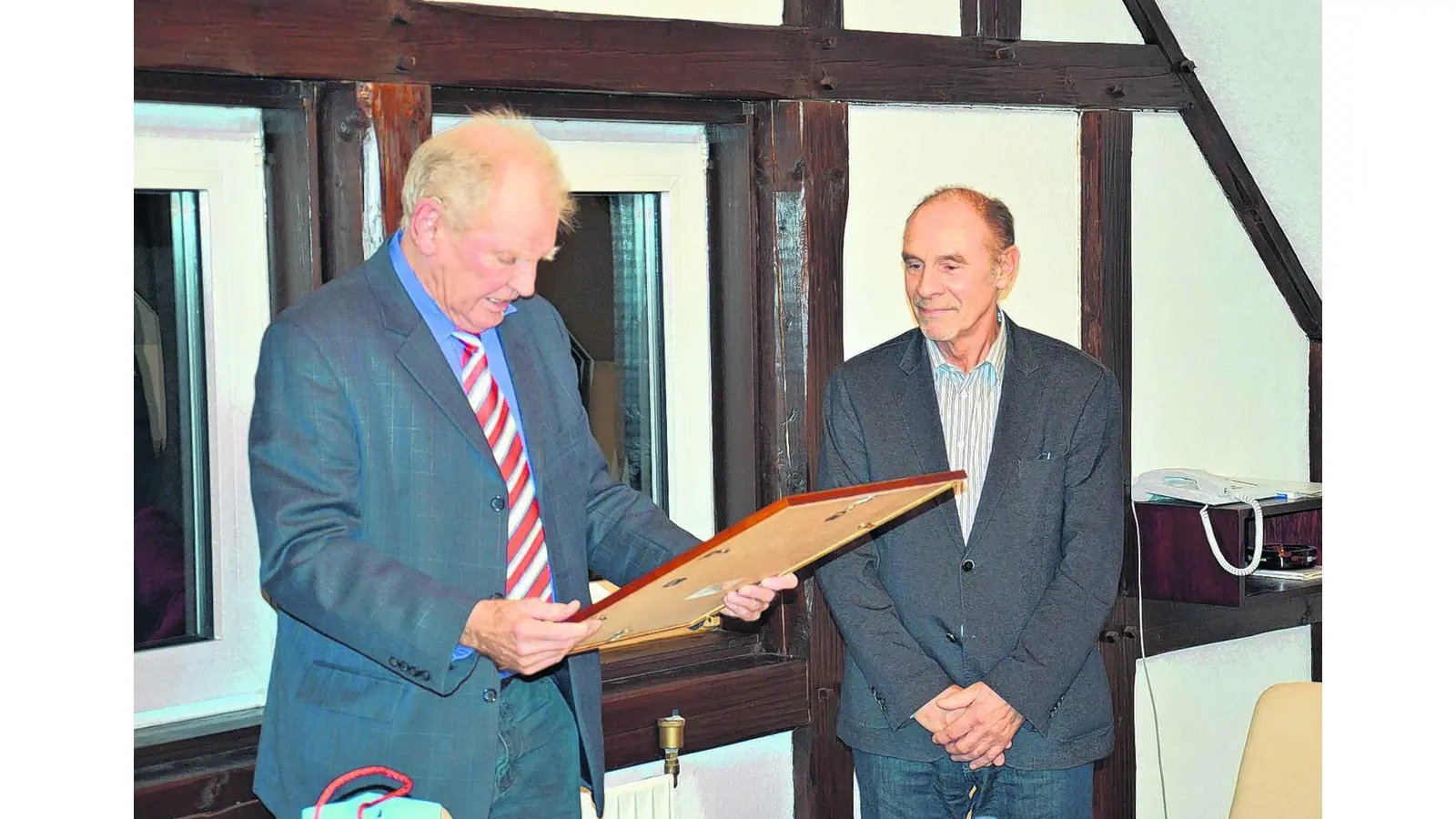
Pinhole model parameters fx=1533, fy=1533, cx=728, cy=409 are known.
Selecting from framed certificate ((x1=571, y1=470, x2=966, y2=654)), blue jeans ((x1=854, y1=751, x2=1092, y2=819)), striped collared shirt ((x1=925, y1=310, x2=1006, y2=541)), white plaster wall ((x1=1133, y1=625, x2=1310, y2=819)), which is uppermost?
striped collared shirt ((x1=925, y1=310, x2=1006, y2=541))

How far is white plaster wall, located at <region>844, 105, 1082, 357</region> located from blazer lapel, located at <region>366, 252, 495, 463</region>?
1432mm

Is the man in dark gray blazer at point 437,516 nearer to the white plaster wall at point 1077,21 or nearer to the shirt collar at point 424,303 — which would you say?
the shirt collar at point 424,303

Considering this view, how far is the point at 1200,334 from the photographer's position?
162 inches

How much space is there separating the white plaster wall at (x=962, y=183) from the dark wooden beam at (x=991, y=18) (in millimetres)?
176

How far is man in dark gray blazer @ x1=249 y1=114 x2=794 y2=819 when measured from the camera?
1990 mm

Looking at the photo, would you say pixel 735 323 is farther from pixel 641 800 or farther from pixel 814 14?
pixel 641 800

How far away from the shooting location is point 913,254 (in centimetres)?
283

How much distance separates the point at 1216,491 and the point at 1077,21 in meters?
1.21

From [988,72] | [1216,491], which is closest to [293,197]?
[988,72]

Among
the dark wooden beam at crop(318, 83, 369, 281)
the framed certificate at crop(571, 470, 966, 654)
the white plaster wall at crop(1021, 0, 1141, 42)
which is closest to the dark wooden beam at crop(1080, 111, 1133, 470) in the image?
the white plaster wall at crop(1021, 0, 1141, 42)

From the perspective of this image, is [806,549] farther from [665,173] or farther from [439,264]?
[665,173]

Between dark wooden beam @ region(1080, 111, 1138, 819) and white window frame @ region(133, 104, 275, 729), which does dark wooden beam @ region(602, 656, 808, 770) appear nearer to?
white window frame @ region(133, 104, 275, 729)
